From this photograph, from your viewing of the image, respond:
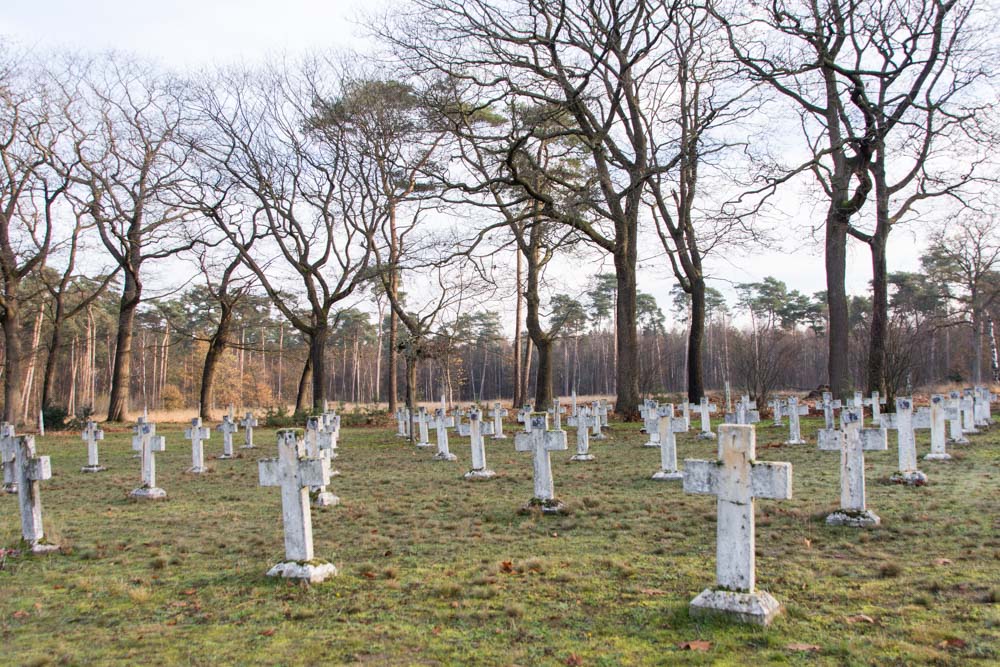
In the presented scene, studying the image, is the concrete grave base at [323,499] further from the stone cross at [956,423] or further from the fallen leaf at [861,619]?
the stone cross at [956,423]

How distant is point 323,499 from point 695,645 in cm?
567

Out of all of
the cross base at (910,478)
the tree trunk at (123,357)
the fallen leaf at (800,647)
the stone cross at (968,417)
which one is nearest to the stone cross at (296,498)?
the fallen leaf at (800,647)

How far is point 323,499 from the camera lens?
8.27 m

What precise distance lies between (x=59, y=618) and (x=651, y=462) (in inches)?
339

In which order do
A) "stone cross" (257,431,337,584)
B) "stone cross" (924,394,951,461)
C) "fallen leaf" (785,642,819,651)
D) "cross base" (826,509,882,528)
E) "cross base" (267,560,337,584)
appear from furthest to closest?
"stone cross" (924,394,951,461) → "cross base" (826,509,882,528) → "stone cross" (257,431,337,584) → "cross base" (267,560,337,584) → "fallen leaf" (785,642,819,651)

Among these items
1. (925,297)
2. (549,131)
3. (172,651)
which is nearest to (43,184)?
(549,131)

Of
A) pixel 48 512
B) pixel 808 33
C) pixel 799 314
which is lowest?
pixel 48 512

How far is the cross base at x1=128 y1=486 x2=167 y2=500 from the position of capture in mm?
9250

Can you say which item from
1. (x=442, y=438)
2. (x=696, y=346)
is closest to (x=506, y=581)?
(x=442, y=438)

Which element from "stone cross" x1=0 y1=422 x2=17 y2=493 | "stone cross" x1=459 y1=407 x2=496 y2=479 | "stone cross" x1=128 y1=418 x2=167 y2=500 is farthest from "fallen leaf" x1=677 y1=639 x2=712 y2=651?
"stone cross" x1=128 y1=418 x2=167 y2=500

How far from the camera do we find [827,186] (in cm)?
1861

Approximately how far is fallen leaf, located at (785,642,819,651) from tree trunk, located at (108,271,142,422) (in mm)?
27055

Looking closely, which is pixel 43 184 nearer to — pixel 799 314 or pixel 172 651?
pixel 172 651

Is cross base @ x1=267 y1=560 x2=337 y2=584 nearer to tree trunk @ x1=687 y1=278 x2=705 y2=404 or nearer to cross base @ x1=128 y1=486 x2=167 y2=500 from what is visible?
cross base @ x1=128 y1=486 x2=167 y2=500
